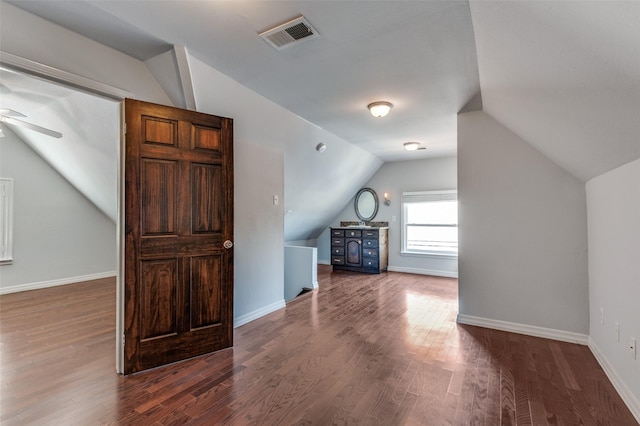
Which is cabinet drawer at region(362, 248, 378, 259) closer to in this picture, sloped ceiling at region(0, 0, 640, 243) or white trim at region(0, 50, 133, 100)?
sloped ceiling at region(0, 0, 640, 243)

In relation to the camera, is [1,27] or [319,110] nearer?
[1,27]

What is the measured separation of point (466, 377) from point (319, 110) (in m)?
2.97

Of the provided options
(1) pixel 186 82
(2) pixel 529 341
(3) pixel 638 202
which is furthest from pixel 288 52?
(2) pixel 529 341

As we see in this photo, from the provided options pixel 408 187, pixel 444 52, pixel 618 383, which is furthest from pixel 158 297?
pixel 408 187

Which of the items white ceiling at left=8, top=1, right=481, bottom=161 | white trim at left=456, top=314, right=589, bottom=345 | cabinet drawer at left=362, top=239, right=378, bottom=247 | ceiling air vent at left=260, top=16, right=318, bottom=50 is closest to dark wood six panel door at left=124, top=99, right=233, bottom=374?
white ceiling at left=8, top=1, right=481, bottom=161

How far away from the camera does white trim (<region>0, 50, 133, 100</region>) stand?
5.66ft

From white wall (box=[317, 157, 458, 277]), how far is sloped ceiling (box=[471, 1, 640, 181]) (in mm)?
3275

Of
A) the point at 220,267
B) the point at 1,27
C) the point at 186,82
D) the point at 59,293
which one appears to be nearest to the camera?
the point at 1,27

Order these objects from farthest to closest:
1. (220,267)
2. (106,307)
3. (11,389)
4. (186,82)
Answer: (106,307) < (220,267) < (186,82) < (11,389)

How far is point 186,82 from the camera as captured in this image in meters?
2.42

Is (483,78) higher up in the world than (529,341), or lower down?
higher up

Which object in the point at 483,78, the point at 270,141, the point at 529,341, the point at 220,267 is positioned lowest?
the point at 529,341

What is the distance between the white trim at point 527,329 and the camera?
9.15 feet

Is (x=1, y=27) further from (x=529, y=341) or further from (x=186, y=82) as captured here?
(x=529, y=341)
